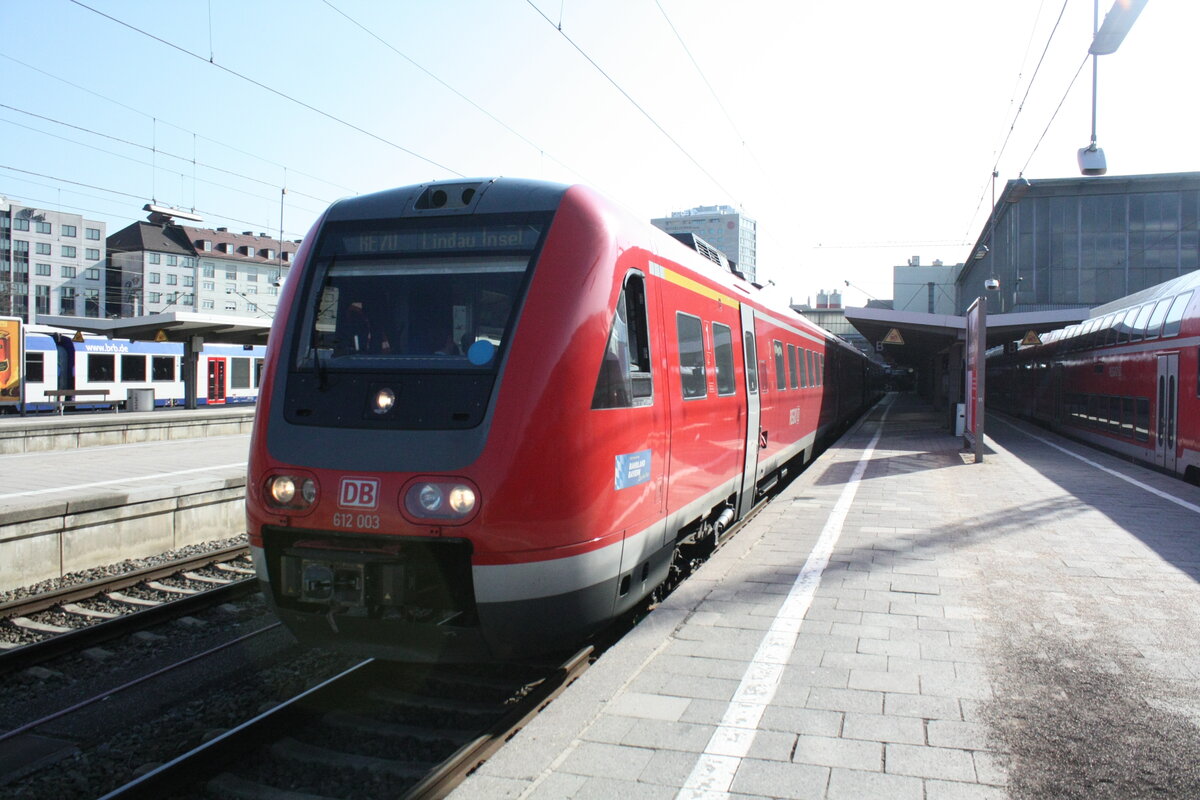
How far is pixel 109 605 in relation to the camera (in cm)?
739

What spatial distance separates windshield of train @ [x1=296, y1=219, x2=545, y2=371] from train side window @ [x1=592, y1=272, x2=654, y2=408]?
1.98ft

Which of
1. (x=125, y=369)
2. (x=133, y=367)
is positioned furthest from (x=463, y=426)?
(x=133, y=367)

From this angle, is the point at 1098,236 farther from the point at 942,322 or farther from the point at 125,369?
the point at 125,369

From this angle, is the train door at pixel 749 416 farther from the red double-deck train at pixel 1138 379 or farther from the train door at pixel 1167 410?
the train door at pixel 1167 410

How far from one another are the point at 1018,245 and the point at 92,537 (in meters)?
55.9

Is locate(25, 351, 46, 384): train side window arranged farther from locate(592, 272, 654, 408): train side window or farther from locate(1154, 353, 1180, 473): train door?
locate(1154, 353, 1180, 473): train door

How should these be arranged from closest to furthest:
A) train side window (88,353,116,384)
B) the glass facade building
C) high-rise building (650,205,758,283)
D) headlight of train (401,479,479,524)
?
headlight of train (401,479,479,524)
train side window (88,353,116,384)
high-rise building (650,205,758,283)
the glass facade building

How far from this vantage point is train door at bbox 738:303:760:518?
8.66 metres

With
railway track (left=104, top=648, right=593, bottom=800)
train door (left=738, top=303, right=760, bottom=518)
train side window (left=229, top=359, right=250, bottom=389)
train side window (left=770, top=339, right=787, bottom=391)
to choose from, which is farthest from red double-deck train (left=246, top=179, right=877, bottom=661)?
train side window (left=229, top=359, right=250, bottom=389)

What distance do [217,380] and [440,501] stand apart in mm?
33950

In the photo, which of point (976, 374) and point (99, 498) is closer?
point (99, 498)

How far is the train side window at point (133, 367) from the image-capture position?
32.1 m

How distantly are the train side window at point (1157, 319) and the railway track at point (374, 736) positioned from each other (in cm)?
1553

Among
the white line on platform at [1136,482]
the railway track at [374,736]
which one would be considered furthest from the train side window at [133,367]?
the railway track at [374,736]
